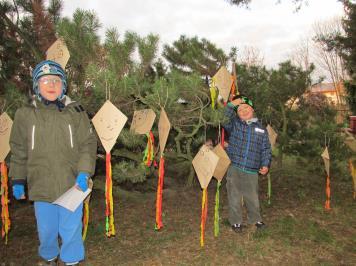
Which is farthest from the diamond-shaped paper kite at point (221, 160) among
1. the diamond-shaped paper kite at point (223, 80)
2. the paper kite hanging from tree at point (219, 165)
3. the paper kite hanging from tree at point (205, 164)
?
the diamond-shaped paper kite at point (223, 80)

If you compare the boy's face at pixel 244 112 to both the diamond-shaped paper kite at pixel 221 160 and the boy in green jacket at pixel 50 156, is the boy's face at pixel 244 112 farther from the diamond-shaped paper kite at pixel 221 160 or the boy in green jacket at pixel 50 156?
the boy in green jacket at pixel 50 156

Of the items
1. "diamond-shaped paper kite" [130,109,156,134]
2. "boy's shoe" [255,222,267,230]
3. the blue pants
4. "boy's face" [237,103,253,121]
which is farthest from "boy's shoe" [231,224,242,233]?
the blue pants

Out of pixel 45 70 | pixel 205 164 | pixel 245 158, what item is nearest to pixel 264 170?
pixel 245 158

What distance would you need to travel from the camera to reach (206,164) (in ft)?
9.61

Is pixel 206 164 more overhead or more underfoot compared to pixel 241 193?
more overhead

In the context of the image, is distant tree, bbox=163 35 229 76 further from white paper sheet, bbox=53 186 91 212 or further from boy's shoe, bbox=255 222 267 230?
white paper sheet, bbox=53 186 91 212

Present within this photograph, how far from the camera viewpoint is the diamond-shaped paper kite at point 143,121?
2.94m

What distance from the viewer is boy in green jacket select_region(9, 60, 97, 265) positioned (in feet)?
7.88

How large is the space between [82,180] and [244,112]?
1743 mm

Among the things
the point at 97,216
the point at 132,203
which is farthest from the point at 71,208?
the point at 132,203

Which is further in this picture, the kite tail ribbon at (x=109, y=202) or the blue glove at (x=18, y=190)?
the kite tail ribbon at (x=109, y=202)

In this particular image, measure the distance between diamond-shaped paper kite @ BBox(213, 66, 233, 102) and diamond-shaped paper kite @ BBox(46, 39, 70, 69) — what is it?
1274mm

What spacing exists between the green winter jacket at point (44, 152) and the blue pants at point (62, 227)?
0.36 ft

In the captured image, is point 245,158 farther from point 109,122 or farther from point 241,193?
point 109,122
